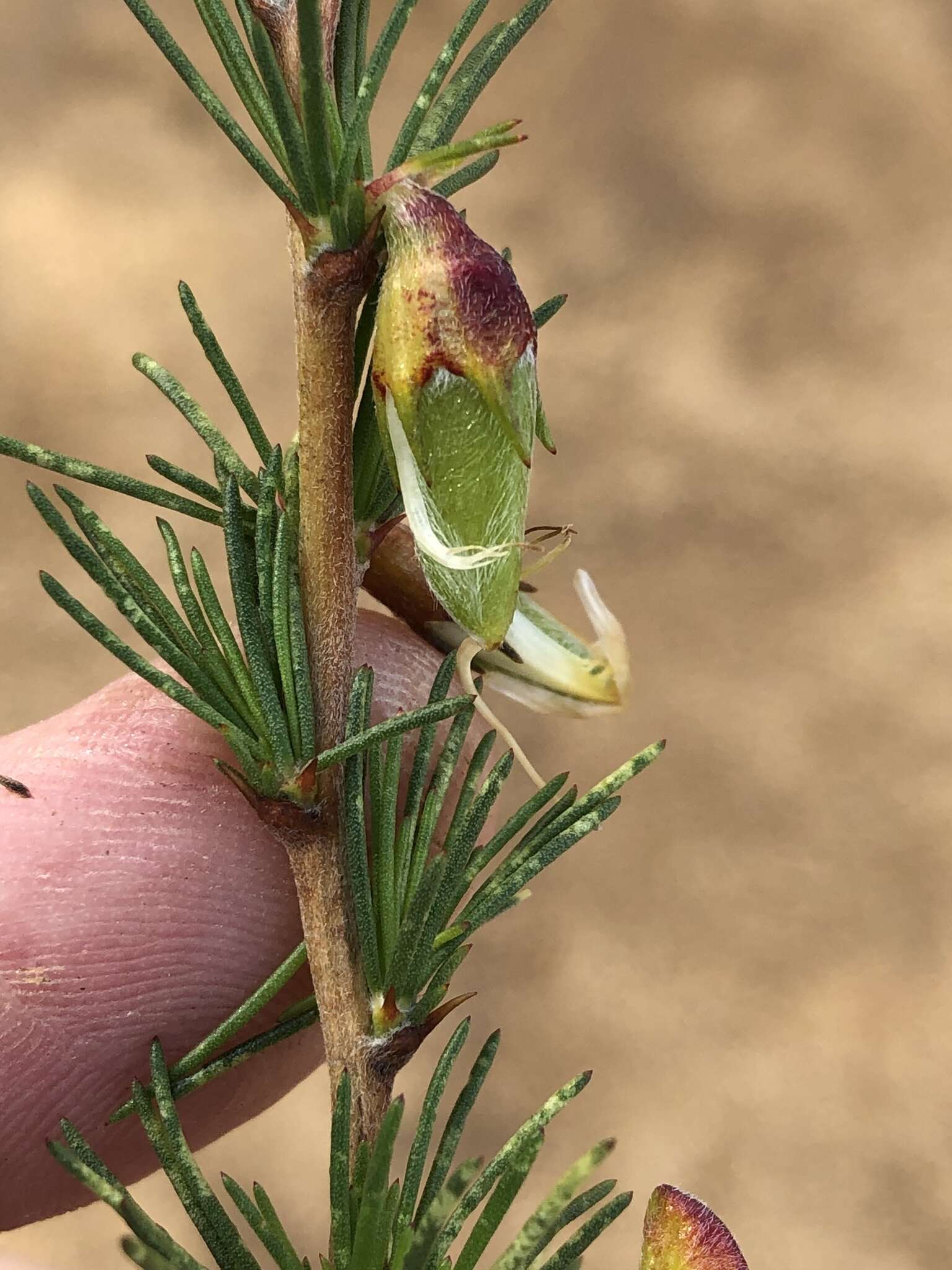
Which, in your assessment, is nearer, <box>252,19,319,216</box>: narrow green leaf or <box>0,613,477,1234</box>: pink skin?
<box>252,19,319,216</box>: narrow green leaf

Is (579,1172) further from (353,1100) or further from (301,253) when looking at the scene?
(301,253)

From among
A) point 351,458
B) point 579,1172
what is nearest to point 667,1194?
point 579,1172

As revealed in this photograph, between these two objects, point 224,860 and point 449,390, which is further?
point 224,860

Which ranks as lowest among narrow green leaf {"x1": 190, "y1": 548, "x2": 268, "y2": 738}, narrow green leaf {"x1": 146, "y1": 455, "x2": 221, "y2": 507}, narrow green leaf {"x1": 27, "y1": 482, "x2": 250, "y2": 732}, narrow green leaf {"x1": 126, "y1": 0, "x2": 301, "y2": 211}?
narrow green leaf {"x1": 27, "y1": 482, "x2": 250, "y2": 732}

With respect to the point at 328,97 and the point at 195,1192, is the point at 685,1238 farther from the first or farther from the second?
the point at 328,97

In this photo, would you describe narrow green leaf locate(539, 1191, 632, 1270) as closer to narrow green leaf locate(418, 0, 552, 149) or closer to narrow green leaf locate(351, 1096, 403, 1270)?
narrow green leaf locate(351, 1096, 403, 1270)

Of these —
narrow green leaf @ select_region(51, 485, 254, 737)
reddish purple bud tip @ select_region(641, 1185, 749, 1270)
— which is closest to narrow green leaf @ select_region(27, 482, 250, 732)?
narrow green leaf @ select_region(51, 485, 254, 737)

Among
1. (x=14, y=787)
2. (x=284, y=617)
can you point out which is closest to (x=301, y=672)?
(x=284, y=617)

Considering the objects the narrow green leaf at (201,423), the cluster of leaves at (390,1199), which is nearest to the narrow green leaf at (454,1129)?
the cluster of leaves at (390,1199)
